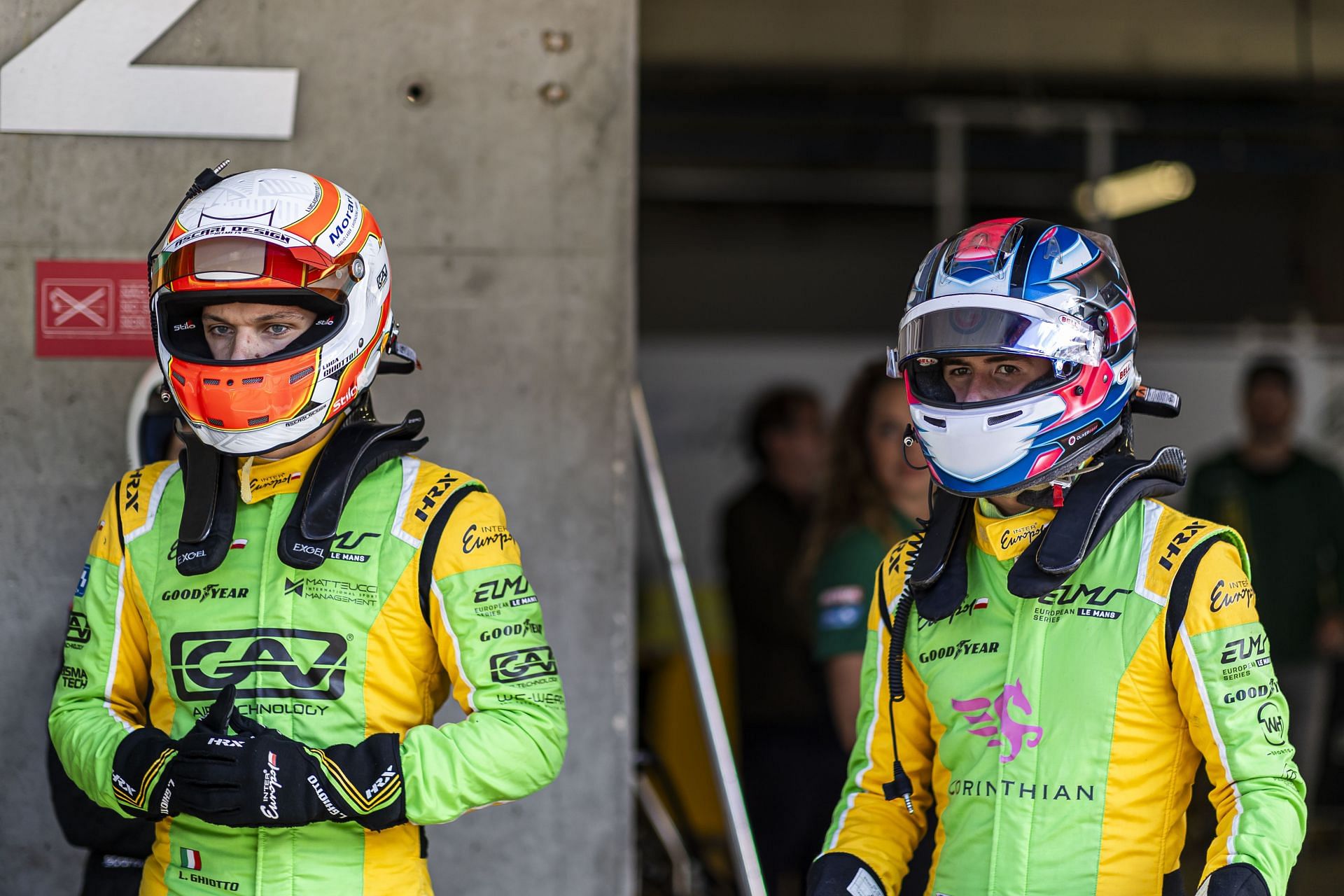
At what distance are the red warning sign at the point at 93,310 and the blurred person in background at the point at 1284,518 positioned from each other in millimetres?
4068

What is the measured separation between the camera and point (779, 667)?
4.11 metres

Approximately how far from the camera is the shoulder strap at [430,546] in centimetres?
207

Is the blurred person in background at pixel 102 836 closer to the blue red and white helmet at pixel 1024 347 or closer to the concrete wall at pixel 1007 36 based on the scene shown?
the blue red and white helmet at pixel 1024 347

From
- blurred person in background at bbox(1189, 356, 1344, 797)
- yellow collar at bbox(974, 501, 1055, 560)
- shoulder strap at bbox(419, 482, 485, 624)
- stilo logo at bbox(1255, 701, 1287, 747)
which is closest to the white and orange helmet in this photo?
shoulder strap at bbox(419, 482, 485, 624)

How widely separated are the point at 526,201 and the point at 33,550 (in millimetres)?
1381

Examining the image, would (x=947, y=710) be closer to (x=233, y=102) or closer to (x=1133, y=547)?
(x=1133, y=547)

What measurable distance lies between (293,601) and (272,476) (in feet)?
0.70

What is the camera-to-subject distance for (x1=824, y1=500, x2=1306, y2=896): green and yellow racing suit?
70.2 inches

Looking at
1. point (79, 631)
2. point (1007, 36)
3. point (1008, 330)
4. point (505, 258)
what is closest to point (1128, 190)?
point (1007, 36)

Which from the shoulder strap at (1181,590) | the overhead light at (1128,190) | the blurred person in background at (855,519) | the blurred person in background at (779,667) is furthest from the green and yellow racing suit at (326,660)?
the overhead light at (1128,190)

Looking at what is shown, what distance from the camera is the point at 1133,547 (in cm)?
194

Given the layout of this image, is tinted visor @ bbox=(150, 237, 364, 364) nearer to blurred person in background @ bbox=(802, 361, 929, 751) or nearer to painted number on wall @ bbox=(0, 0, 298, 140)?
painted number on wall @ bbox=(0, 0, 298, 140)

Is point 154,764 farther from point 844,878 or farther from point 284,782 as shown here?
point 844,878

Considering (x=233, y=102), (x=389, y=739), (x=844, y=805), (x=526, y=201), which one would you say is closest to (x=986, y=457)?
(x=844, y=805)
